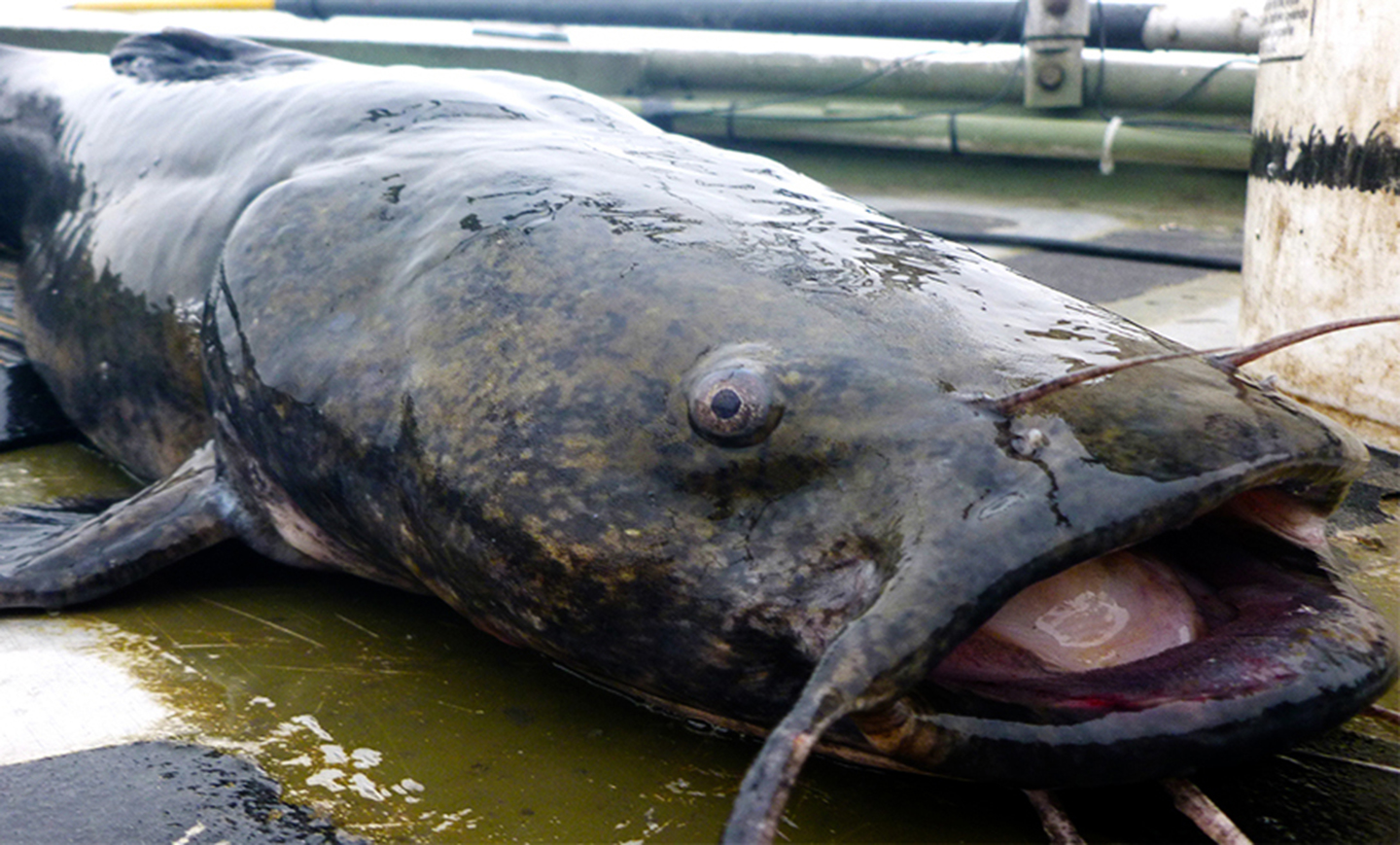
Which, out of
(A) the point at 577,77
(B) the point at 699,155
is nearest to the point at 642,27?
(A) the point at 577,77

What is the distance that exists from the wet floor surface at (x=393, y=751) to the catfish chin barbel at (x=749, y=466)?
0.07 meters

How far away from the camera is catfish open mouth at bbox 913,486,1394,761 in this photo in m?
A: 1.28

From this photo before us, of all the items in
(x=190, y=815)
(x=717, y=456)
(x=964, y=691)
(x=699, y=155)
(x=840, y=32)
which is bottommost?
(x=190, y=815)

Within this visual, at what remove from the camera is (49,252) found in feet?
9.52

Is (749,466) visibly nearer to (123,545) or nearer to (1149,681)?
(1149,681)

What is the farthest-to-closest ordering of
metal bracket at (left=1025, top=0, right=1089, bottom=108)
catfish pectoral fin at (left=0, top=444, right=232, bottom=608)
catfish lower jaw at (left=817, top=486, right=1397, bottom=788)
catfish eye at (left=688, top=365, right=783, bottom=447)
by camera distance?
metal bracket at (left=1025, top=0, right=1089, bottom=108)
catfish pectoral fin at (left=0, top=444, right=232, bottom=608)
catfish eye at (left=688, top=365, right=783, bottom=447)
catfish lower jaw at (left=817, top=486, right=1397, bottom=788)

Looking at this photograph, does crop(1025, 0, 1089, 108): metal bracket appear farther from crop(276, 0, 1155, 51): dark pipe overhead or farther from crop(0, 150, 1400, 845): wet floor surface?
crop(0, 150, 1400, 845): wet floor surface

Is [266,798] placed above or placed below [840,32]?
below

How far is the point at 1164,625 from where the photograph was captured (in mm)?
1423

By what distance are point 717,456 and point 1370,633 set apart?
27.3 inches

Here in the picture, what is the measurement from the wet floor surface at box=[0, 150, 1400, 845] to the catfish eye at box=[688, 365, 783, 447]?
414 millimetres

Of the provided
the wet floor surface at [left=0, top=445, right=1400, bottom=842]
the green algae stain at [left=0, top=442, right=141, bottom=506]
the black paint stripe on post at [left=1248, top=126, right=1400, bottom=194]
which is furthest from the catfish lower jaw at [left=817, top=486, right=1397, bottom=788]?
the green algae stain at [left=0, top=442, right=141, bottom=506]

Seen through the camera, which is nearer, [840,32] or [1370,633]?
[1370,633]

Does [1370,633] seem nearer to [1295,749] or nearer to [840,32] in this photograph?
[1295,749]
